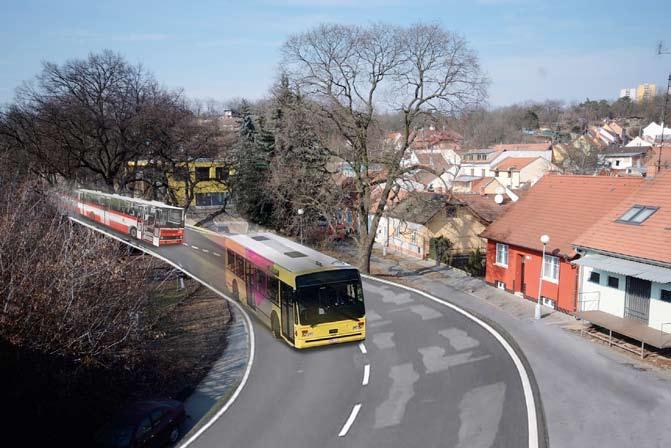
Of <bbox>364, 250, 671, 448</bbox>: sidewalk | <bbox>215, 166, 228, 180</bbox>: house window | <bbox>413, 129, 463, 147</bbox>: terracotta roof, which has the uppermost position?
<bbox>413, 129, 463, 147</bbox>: terracotta roof

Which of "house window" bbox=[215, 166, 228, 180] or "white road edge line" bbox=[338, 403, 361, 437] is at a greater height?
"house window" bbox=[215, 166, 228, 180]

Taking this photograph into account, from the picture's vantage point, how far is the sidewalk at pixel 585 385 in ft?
41.1

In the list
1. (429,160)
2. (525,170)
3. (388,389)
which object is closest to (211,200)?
(429,160)

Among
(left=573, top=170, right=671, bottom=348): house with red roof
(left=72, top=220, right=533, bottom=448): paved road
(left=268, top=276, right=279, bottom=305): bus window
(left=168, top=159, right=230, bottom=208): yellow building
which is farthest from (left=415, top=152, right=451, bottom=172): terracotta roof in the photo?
(left=268, top=276, right=279, bottom=305): bus window

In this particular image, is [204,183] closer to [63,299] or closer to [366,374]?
[366,374]

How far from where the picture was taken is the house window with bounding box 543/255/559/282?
24.9 meters

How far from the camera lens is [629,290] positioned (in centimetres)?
2016

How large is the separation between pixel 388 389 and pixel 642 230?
13.1 meters

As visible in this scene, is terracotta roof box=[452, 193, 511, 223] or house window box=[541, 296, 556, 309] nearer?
house window box=[541, 296, 556, 309]

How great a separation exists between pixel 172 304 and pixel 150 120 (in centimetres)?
2021

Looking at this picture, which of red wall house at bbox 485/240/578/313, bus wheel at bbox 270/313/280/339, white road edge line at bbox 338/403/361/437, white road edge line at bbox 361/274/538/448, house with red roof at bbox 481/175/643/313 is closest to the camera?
bus wheel at bbox 270/313/280/339

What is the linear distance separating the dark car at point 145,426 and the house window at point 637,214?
18409 millimetres

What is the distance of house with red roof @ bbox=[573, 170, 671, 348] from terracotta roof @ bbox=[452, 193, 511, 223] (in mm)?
14512

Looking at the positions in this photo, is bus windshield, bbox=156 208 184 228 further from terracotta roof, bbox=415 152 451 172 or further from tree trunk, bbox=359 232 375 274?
terracotta roof, bbox=415 152 451 172
